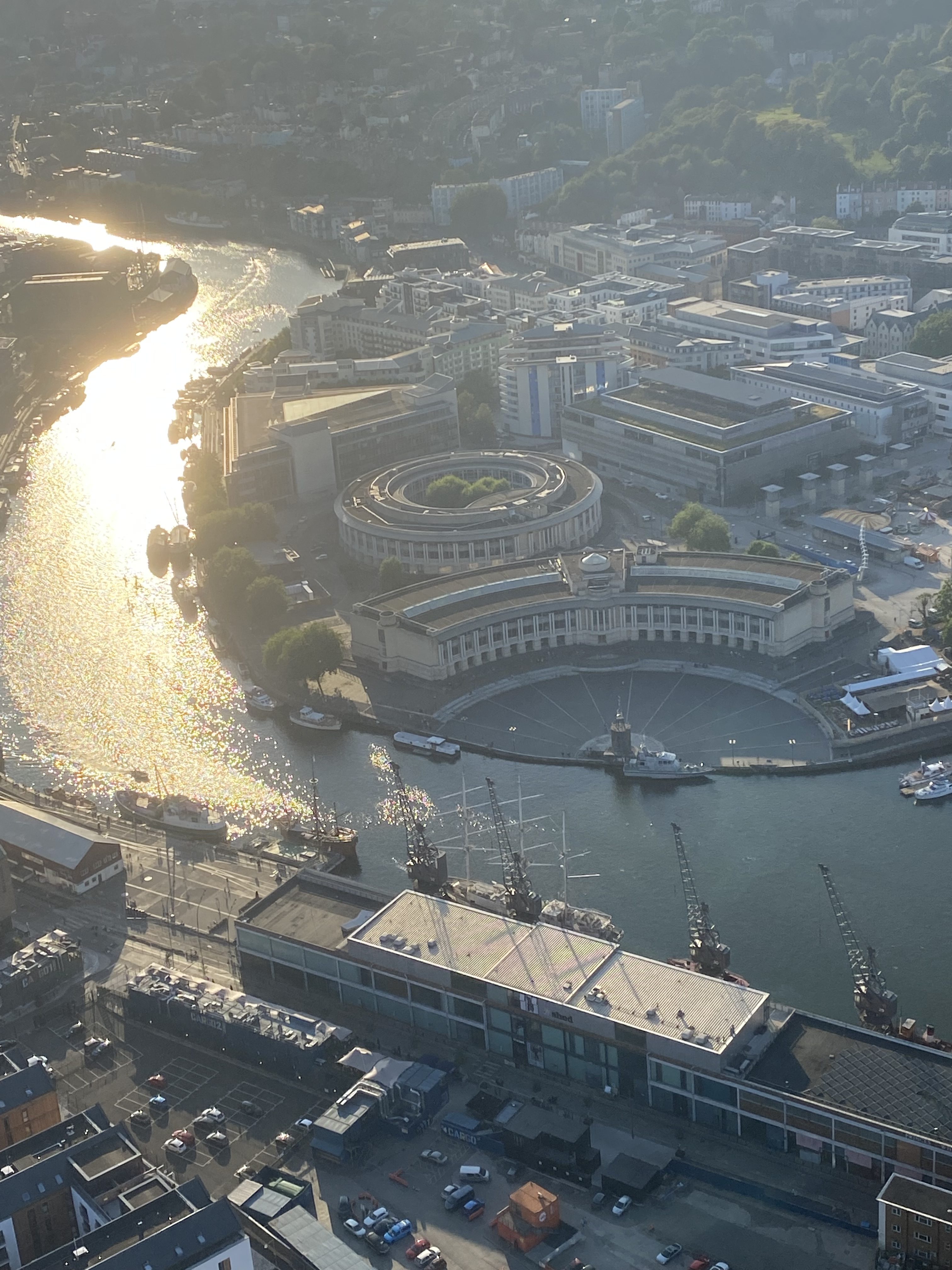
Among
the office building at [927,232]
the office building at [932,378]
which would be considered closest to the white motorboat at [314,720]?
the office building at [932,378]

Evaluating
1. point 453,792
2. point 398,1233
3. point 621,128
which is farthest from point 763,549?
point 621,128

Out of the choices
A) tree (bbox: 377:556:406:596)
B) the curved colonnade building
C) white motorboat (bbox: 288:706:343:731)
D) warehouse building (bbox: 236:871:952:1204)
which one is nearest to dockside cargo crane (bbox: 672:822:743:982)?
warehouse building (bbox: 236:871:952:1204)

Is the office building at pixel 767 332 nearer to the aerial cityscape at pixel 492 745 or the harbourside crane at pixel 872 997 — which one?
the aerial cityscape at pixel 492 745


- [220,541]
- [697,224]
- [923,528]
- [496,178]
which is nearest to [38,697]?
[220,541]

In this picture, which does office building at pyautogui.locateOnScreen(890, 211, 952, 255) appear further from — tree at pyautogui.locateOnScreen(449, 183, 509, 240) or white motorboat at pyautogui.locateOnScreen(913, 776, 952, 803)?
white motorboat at pyautogui.locateOnScreen(913, 776, 952, 803)

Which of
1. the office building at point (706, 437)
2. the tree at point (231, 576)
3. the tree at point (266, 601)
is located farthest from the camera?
the office building at point (706, 437)

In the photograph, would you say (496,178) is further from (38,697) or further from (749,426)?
(38,697)
